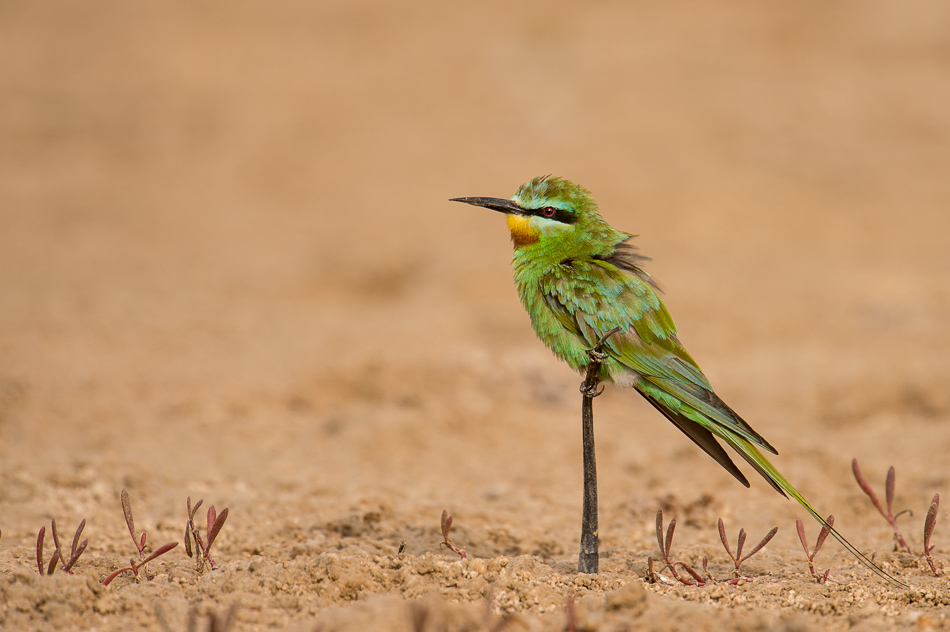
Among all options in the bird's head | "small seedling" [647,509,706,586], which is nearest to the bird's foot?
"small seedling" [647,509,706,586]

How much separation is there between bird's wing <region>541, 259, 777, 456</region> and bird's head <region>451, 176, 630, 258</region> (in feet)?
0.41

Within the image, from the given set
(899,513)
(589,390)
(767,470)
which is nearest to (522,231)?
(589,390)

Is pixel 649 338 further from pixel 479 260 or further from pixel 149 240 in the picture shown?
pixel 149 240

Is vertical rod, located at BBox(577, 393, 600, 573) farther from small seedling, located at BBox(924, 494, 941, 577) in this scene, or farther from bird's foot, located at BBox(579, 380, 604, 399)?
small seedling, located at BBox(924, 494, 941, 577)

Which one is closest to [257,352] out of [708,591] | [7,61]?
[708,591]

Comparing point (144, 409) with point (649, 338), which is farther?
point (144, 409)

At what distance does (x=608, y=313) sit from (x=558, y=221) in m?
0.41

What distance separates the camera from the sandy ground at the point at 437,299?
2.19 metres

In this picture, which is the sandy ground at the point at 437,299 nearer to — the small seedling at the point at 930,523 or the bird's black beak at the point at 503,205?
the small seedling at the point at 930,523

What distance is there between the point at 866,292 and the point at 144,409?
17.1ft

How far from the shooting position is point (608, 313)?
2.36m

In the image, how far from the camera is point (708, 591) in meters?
2.05

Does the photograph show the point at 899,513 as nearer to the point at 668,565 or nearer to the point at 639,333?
the point at 668,565

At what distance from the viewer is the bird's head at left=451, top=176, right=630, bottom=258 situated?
2564mm
